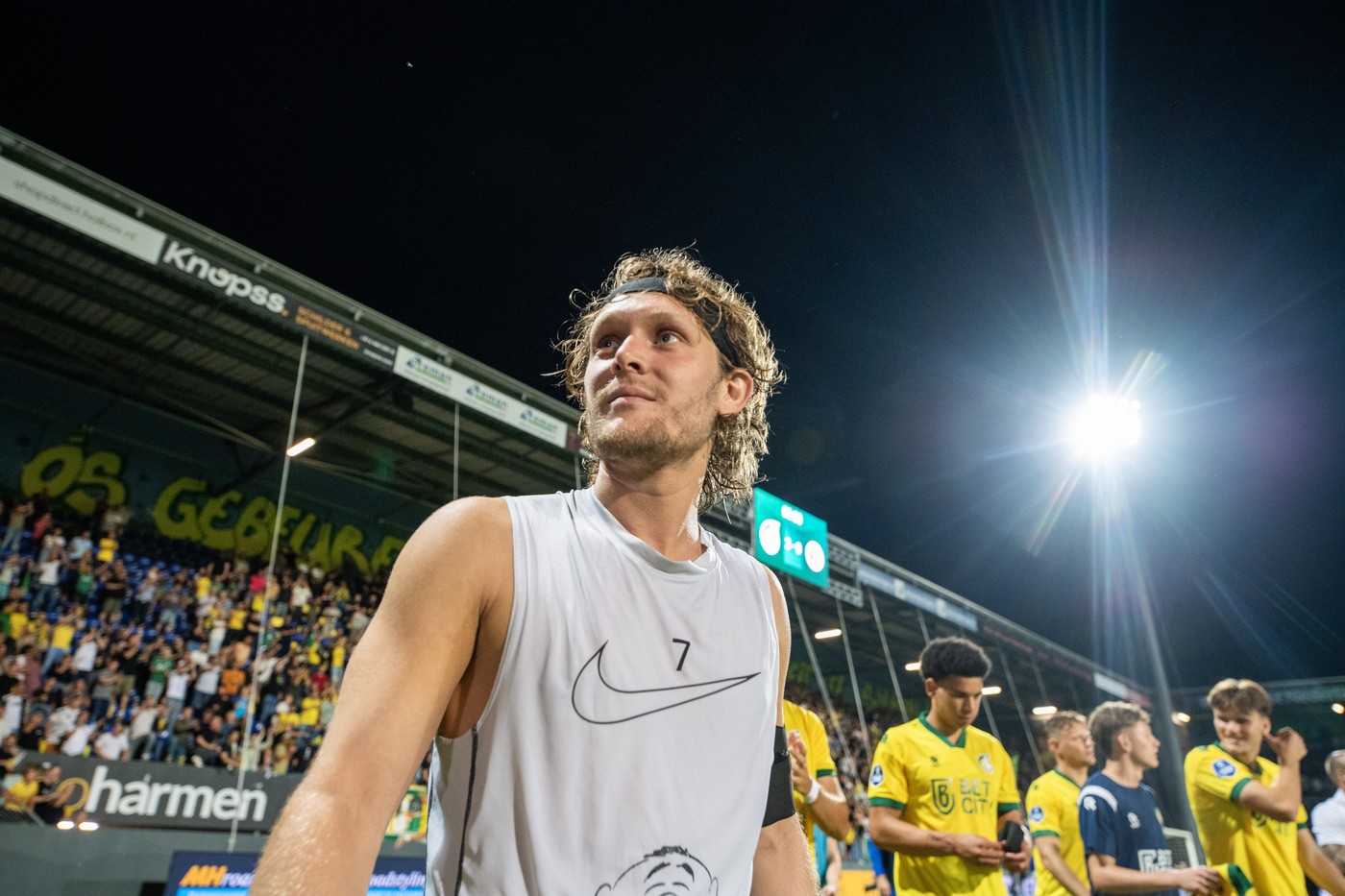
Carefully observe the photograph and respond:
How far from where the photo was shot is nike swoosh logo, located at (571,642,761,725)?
4.20 ft

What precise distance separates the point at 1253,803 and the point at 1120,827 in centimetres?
76

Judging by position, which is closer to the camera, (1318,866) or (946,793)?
(946,793)

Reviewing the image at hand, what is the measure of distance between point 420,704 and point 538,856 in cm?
28

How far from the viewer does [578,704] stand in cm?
128

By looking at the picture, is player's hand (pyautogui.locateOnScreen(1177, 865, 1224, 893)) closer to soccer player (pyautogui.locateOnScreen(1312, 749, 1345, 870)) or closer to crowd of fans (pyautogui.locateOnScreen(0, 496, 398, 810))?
soccer player (pyautogui.locateOnScreen(1312, 749, 1345, 870))

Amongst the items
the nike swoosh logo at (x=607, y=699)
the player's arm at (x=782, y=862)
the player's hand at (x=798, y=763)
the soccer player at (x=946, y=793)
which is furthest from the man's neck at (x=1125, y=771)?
the nike swoosh logo at (x=607, y=699)

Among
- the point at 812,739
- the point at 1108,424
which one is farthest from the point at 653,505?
the point at 1108,424

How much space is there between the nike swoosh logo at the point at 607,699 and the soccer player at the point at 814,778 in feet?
9.26

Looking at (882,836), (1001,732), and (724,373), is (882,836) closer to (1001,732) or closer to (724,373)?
(724,373)

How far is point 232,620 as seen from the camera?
11922mm

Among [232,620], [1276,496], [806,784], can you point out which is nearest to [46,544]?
[232,620]

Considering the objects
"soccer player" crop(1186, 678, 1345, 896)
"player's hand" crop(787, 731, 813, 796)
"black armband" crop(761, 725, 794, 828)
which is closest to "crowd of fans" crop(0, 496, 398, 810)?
"player's hand" crop(787, 731, 813, 796)

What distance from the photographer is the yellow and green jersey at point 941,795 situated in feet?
15.0

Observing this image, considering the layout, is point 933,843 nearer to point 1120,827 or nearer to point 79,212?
point 1120,827
